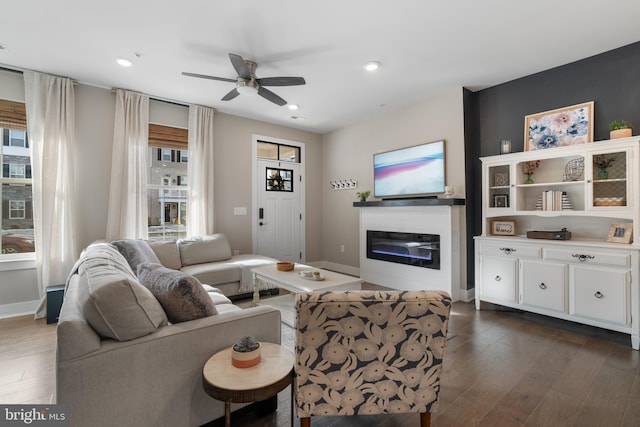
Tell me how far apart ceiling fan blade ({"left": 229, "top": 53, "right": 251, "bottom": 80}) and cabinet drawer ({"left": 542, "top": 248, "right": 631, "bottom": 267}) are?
3.62 meters

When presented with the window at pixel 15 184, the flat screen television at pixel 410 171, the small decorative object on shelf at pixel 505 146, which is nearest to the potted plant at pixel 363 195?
the flat screen television at pixel 410 171

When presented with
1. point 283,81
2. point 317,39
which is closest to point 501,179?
point 317,39

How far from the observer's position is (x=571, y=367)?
2307 mm

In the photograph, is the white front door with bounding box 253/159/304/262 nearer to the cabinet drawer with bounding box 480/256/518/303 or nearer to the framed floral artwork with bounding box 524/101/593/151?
the cabinet drawer with bounding box 480/256/518/303

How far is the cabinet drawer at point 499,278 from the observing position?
334 cm

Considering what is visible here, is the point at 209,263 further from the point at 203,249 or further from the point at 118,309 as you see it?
the point at 118,309

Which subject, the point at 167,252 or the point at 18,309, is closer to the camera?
the point at 18,309

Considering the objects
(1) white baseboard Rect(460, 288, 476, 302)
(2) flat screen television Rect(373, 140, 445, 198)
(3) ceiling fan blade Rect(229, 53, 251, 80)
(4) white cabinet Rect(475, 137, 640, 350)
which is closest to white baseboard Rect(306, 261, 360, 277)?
(2) flat screen television Rect(373, 140, 445, 198)

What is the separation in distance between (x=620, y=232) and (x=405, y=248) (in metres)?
2.33

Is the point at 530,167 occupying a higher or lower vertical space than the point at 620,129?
lower

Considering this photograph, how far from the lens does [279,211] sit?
18.6 ft

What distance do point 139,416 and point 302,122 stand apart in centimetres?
493

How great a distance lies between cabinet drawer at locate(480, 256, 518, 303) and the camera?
3.34 m

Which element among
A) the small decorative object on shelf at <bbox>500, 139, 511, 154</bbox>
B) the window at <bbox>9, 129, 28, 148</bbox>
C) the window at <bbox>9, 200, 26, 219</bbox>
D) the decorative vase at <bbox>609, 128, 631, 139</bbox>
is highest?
the window at <bbox>9, 129, 28, 148</bbox>
